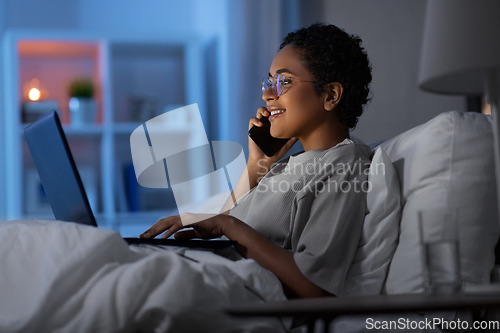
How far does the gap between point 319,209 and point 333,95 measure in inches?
19.1

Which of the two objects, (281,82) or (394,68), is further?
(394,68)

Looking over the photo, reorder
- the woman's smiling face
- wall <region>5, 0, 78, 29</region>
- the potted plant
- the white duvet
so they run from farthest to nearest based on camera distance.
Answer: wall <region>5, 0, 78, 29</region> < the potted plant < the woman's smiling face < the white duvet

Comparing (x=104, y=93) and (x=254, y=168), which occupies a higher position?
(x=104, y=93)

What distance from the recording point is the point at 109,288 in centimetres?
63

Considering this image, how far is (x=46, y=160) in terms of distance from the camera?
1.08 meters

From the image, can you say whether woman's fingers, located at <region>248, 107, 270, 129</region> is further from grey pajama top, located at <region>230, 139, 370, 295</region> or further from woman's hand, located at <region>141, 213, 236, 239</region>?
woman's hand, located at <region>141, 213, 236, 239</region>

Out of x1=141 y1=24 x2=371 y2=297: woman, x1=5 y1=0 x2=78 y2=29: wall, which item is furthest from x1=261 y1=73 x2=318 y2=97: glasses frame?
x1=5 y1=0 x2=78 y2=29: wall

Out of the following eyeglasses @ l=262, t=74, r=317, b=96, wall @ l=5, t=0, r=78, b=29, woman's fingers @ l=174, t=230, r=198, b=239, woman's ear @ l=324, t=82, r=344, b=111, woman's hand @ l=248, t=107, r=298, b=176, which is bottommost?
woman's fingers @ l=174, t=230, r=198, b=239

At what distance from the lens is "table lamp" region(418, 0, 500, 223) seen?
0.80m

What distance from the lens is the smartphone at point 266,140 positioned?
63.1 inches

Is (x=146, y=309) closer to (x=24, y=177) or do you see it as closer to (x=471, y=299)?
(x=471, y=299)

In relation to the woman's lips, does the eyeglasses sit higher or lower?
higher

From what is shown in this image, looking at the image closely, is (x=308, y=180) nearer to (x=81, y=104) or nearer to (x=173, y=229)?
(x=173, y=229)

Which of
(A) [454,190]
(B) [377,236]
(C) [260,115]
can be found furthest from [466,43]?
(C) [260,115]
